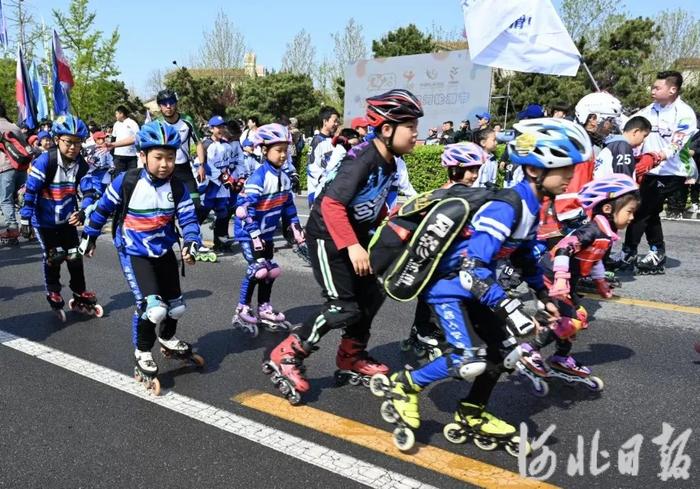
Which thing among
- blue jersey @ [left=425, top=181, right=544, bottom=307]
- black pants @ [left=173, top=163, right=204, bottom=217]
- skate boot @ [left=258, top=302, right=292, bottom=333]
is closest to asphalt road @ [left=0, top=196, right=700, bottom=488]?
skate boot @ [left=258, top=302, right=292, bottom=333]

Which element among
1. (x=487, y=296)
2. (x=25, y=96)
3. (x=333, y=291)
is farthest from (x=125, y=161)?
(x=487, y=296)

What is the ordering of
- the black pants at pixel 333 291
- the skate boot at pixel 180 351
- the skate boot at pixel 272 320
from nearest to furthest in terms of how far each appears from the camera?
the black pants at pixel 333 291 < the skate boot at pixel 180 351 < the skate boot at pixel 272 320

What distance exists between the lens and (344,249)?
3928mm

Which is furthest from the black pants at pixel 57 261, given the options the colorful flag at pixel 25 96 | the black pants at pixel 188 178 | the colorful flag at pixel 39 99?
the colorful flag at pixel 39 99

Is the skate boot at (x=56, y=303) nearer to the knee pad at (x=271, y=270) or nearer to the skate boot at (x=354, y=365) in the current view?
the knee pad at (x=271, y=270)

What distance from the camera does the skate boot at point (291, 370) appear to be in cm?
406

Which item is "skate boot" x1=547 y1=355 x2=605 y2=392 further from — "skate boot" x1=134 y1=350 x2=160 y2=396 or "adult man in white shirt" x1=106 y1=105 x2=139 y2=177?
"adult man in white shirt" x1=106 y1=105 x2=139 y2=177

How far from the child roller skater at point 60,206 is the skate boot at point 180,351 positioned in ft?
6.07

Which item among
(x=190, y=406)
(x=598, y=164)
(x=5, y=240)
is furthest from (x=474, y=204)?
(x=5, y=240)

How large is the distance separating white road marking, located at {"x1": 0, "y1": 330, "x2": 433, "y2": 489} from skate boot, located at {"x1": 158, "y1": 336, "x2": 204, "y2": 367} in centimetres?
37

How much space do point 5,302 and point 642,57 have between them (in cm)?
3468

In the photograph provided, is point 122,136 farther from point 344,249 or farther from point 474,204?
point 474,204

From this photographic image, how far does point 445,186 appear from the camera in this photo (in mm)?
4910

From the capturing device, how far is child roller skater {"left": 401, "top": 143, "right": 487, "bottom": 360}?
16.1ft
